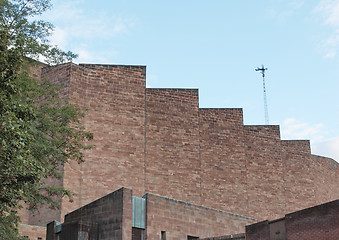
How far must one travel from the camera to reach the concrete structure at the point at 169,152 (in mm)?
24344

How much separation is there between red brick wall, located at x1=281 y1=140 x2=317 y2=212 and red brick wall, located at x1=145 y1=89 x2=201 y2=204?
853 centimetres

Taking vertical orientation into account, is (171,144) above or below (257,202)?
above

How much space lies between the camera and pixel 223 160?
2939 centimetres

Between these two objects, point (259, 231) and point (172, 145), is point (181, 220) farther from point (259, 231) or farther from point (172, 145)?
point (172, 145)

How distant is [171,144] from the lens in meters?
26.9

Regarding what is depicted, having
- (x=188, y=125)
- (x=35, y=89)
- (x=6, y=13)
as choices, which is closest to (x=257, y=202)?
(x=188, y=125)

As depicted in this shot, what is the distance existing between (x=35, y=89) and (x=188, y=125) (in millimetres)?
12991

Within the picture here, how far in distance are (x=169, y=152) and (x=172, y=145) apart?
0.43 meters

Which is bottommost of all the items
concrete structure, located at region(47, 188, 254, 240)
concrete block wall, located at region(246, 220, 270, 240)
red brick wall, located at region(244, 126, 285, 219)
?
concrete block wall, located at region(246, 220, 270, 240)

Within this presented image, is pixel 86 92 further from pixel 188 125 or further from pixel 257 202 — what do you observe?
pixel 257 202

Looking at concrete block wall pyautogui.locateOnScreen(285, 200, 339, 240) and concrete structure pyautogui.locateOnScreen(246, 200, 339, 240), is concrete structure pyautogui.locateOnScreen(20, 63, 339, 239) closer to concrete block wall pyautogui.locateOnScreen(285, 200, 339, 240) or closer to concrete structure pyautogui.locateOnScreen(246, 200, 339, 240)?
concrete structure pyautogui.locateOnScreen(246, 200, 339, 240)

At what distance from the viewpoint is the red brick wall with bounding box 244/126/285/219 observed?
30656mm

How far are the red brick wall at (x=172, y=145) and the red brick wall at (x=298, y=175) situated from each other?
8.53 meters

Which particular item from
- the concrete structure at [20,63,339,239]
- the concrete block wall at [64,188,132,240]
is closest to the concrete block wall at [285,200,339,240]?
the concrete block wall at [64,188,132,240]
